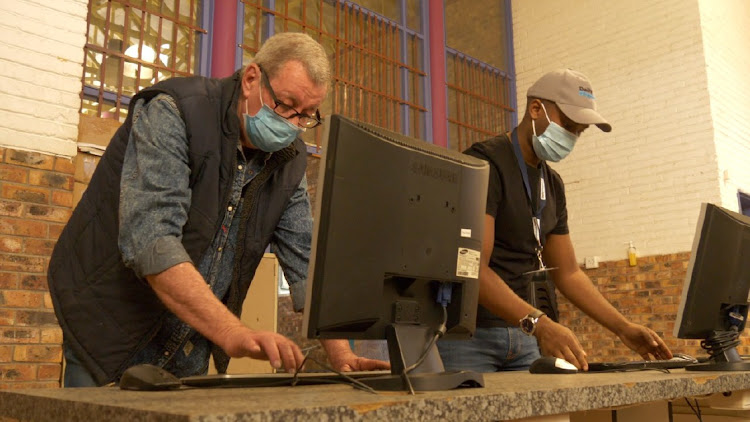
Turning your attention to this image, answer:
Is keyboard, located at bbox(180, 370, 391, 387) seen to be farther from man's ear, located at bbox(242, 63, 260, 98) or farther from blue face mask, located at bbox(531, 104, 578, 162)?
blue face mask, located at bbox(531, 104, 578, 162)

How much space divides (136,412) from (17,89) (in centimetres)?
265

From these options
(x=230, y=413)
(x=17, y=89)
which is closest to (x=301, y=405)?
(x=230, y=413)

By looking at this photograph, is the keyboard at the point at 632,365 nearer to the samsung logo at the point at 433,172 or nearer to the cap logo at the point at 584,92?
the samsung logo at the point at 433,172

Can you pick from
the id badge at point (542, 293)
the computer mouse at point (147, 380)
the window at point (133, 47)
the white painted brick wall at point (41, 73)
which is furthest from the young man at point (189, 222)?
the window at point (133, 47)

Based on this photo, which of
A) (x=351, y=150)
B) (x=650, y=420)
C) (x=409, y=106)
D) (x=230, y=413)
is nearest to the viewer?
(x=230, y=413)

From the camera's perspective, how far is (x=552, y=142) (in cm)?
209

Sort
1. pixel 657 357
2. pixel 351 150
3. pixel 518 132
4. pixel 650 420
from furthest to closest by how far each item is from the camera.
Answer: pixel 518 132 < pixel 657 357 < pixel 650 420 < pixel 351 150

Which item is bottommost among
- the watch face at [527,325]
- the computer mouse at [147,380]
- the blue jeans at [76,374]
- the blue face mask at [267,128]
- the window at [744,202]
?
the blue jeans at [76,374]

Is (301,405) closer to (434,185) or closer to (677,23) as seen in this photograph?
(434,185)

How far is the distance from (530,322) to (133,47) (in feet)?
9.66

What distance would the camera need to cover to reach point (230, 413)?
59 centimetres

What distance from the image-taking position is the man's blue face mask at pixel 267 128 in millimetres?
1513

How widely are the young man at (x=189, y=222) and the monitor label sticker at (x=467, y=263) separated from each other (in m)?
0.33

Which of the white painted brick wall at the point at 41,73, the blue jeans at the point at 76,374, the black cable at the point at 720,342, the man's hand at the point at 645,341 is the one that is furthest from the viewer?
the white painted brick wall at the point at 41,73
